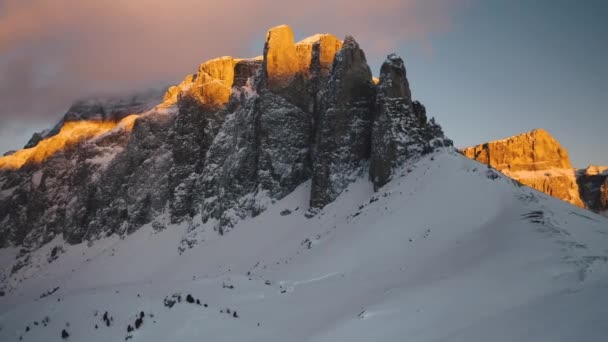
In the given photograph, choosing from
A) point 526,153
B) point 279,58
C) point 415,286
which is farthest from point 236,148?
point 526,153

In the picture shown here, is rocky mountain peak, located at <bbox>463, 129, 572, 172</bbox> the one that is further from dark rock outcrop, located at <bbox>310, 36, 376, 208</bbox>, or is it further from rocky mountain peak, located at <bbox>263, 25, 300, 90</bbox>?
dark rock outcrop, located at <bbox>310, 36, 376, 208</bbox>

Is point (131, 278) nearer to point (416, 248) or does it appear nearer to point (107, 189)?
point (107, 189)

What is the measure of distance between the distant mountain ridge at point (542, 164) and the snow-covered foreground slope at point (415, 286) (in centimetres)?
8304

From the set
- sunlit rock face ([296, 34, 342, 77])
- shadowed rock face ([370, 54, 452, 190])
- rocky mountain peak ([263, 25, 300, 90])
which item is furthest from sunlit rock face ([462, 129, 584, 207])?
shadowed rock face ([370, 54, 452, 190])

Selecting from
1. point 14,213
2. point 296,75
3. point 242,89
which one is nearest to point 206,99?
point 242,89

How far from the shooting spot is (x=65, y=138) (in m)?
118

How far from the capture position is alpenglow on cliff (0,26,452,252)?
51.5 m

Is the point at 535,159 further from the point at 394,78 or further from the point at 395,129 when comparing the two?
the point at 395,129

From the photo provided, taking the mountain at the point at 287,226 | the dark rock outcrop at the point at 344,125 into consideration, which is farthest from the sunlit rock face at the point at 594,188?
the dark rock outcrop at the point at 344,125

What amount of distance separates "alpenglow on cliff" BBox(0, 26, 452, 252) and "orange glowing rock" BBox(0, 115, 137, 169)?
980 mm

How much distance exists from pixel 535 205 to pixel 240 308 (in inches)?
668

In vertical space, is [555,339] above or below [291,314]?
above

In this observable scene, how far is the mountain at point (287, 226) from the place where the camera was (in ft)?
49.6

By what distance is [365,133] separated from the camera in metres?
53.8
